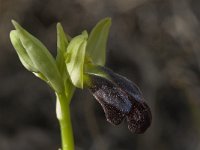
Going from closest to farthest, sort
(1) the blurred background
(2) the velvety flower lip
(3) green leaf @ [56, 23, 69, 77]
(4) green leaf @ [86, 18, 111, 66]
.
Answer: (2) the velvety flower lip
(3) green leaf @ [56, 23, 69, 77]
(4) green leaf @ [86, 18, 111, 66]
(1) the blurred background

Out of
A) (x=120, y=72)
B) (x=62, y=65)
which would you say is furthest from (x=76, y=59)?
(x=120, y=72)

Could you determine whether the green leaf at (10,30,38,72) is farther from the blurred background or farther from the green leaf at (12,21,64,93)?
the blurred background

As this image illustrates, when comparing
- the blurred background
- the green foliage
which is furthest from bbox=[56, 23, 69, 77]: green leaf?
the blurred background

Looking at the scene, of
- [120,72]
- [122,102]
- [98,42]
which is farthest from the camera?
[120,72]

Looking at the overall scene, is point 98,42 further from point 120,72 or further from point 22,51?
point 120,72

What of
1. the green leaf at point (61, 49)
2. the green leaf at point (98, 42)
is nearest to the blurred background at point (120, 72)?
the green leaf at point (98, 42)

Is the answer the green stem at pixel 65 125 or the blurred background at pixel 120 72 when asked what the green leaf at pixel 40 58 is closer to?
the green stem at pixel 65 125
